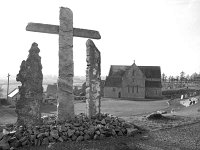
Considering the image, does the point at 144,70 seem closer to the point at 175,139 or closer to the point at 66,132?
the point at 175,139

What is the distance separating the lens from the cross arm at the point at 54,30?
9.80m

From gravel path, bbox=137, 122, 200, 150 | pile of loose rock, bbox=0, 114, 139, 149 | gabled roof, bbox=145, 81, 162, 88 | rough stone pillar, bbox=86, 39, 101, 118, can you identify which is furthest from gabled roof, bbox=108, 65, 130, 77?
pile of loose rock, bbox=0, 114, 139, 149

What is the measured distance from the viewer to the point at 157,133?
33.8 ft

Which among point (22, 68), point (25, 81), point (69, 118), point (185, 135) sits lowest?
point (185, 135)

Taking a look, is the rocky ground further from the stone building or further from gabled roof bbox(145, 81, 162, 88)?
gabled roof bbox(145, 81, 162, 88)

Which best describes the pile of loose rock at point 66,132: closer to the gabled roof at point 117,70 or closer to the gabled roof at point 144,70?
the gabled roof at point 117,70

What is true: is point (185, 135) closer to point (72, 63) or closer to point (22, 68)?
point (72, 63)

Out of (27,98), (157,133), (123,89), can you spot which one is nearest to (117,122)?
(157,133)

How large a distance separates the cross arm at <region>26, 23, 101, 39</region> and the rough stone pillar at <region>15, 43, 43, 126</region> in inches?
34.6

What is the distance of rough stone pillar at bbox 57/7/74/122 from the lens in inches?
395

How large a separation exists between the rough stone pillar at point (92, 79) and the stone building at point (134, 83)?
42.3m

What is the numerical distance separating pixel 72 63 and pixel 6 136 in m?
4.30

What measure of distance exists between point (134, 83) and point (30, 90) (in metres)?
45.3

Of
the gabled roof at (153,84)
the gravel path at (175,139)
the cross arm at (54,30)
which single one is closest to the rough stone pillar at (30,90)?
the cross arm at (54,30)
